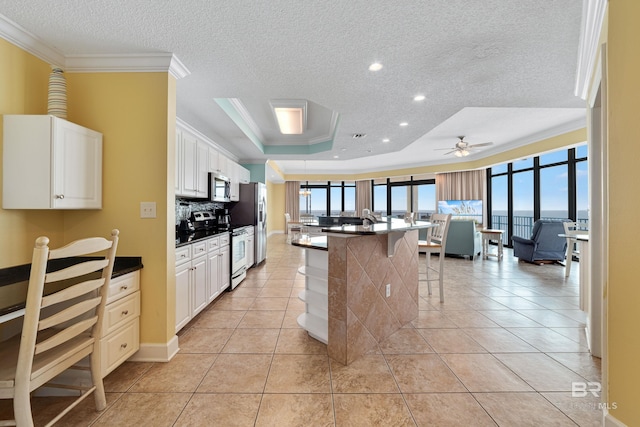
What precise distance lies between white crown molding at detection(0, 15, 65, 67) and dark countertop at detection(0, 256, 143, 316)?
1.58m

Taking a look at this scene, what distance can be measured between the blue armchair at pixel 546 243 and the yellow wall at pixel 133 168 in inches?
259

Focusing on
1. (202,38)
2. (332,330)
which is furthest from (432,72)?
(332,330)

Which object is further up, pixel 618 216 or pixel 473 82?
pixel 473 82

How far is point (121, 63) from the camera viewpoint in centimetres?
207

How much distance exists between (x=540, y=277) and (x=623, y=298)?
4.05 meters

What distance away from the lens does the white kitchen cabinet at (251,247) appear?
463 centimetres

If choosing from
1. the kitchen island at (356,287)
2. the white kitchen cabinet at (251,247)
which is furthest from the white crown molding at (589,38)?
the white kitchen cabinet at (251,247)

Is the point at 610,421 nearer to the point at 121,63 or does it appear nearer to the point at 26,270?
the point at 26,270

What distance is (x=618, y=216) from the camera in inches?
49.6

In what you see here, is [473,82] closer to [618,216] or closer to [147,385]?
[618,216]

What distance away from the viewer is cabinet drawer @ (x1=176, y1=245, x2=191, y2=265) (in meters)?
2.35

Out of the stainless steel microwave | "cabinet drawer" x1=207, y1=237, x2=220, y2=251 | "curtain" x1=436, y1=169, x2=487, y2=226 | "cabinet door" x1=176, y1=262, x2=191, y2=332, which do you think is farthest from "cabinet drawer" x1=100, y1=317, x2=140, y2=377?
"curtain" x1=436, y1=169, x2=487, y2=226

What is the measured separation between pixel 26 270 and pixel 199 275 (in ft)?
4.25

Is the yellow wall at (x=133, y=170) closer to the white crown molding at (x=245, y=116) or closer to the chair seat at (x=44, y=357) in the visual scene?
the chair seat at (x=44, y=357)
